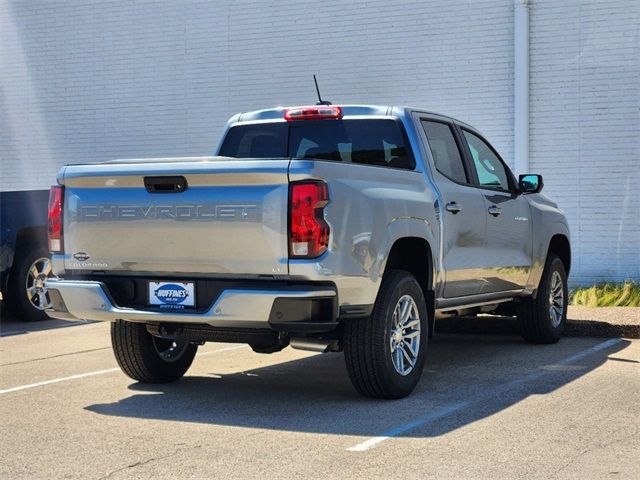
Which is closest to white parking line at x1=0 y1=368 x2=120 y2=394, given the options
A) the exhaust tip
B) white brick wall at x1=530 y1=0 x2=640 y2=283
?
the exhaust tip

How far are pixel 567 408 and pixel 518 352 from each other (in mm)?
2914

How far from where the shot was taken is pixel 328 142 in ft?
28.6

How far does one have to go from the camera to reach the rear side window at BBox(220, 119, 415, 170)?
847 cm

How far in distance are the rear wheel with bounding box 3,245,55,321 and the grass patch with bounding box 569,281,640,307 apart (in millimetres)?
6488

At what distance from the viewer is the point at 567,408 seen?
713 centimetres

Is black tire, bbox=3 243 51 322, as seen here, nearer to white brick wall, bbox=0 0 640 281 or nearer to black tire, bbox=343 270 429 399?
white brick wall, bbox=0 0 640 281

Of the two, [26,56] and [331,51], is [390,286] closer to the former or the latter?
[331,51]

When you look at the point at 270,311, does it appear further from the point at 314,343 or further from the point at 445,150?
the point at 445,150

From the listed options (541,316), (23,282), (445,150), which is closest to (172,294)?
(445,150)

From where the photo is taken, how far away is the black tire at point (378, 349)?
7.18 meters

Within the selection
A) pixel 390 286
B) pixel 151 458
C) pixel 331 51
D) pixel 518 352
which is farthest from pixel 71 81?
pixel 151 458

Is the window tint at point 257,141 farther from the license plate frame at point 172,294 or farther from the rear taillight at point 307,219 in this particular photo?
the rear taillight at point 307,219

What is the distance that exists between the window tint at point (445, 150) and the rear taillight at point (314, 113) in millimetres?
697

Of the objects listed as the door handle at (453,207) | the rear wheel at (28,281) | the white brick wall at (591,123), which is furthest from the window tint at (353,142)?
the white brick wall at (591,123)
